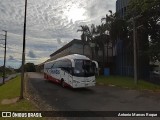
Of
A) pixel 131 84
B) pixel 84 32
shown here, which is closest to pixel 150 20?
pixel 131 84

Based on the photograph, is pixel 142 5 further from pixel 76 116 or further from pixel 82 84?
pixel 76 116

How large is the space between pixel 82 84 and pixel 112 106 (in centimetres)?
952

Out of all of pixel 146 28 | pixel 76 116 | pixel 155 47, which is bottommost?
pixel 76 116

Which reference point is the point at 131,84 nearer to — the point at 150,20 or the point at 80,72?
the point at 80,72

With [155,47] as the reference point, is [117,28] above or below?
above

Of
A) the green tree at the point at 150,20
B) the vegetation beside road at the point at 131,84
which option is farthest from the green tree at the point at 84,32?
the vegetation beside road at the point at 131,84

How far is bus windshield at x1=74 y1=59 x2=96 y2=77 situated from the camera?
1065 inches

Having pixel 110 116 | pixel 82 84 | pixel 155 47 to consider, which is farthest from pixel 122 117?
pixel 155 47

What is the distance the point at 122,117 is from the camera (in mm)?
13938

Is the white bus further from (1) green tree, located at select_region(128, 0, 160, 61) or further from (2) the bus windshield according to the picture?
(1) green tree, located at select_region(128, 0, 160, 61)

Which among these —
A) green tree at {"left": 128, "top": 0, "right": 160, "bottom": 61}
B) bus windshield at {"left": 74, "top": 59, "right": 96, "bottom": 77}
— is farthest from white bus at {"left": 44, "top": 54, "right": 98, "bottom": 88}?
green tree at {"left": 128, "top": 0, "right": 160, "bottom": 61}

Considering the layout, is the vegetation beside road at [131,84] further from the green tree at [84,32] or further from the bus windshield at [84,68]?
the green tree at [84,32]

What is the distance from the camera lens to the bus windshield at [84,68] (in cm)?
2705

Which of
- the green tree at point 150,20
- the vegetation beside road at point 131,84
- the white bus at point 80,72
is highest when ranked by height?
the green tree at point 150,20
